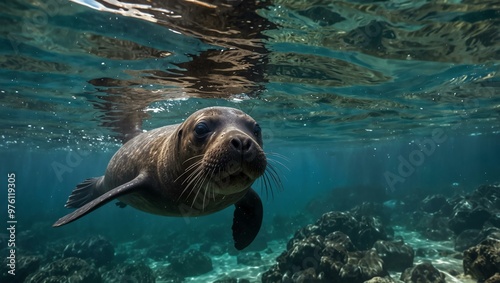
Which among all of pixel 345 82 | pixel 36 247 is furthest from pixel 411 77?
pixel 36 247

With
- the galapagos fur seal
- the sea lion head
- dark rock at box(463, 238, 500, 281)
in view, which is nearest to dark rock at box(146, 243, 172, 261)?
the galapagos fur seal

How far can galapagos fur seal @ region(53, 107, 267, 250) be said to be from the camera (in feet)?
9.64

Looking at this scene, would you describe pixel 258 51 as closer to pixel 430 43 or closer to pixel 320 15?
pixel 320 15

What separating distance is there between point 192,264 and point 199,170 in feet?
40.9

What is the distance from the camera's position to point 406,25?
721 cm

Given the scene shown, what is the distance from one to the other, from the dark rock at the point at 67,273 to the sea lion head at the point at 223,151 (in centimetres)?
949

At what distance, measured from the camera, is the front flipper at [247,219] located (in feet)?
17.4

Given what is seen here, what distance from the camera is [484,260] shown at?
7379mm

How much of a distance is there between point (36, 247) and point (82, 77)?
1763cm

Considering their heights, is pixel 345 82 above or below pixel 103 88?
above

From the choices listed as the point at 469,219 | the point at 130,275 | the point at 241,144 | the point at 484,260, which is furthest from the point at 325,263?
the point at 469,219

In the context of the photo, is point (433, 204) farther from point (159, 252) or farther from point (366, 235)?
point (159, 252)

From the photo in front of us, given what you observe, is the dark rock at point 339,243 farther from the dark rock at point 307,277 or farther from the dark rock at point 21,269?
the dark rock at point 21,269

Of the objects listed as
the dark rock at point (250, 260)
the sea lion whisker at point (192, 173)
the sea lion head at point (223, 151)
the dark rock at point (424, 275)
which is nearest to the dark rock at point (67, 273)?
the dark rock at point (250, 260)
